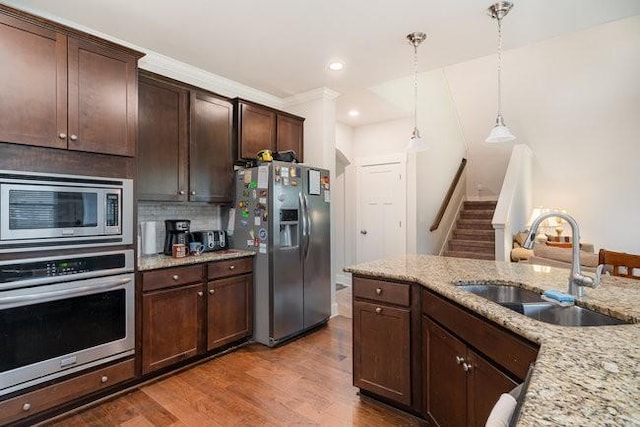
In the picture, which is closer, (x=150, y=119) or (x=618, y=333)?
(x=618, y=333)

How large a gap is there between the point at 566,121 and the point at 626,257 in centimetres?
454

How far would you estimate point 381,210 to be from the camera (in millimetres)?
5352

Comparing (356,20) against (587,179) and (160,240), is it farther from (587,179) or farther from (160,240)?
(587,179)

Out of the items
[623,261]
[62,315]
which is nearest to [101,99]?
[62,315]

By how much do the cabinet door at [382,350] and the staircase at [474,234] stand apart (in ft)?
13.8

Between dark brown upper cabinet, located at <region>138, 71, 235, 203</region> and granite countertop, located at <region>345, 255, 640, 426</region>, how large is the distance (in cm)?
214

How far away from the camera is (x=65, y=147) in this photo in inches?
80.1

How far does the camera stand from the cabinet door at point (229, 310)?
2.84 meters

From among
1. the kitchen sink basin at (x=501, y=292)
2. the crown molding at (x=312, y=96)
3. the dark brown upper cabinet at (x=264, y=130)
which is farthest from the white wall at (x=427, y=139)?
the kitchen sink basin at (x=501, y=292)

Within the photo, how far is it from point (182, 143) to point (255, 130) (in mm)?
830

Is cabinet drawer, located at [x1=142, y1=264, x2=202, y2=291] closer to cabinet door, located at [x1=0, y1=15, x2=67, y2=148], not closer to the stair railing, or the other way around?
cabinet door, located at [x1=0, y1=15, x2=67, y2=148]

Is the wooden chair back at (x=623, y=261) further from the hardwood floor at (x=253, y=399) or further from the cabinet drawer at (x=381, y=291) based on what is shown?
the hardwood floor at (x=253, y=399)

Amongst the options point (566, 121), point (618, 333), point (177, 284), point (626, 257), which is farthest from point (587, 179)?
point (177, 284)

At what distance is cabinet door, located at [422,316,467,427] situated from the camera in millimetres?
1515
